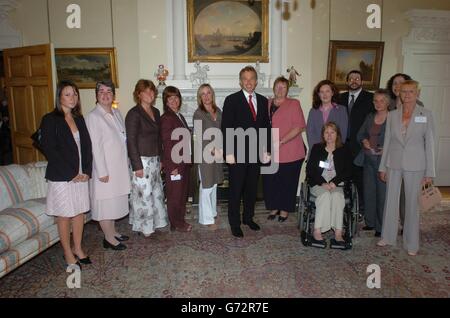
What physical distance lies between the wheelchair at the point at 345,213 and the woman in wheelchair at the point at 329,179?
5cm

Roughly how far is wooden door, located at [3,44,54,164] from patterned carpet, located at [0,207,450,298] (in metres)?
1.80

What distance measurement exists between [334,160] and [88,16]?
3763 mm

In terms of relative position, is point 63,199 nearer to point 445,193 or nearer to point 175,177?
point 175,177

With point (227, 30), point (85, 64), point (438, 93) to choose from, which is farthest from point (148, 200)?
point (438, 93)

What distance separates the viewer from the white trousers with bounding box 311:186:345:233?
3359 mm

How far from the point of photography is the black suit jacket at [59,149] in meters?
2.75

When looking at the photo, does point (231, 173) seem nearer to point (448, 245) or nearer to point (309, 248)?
point (309, 248)

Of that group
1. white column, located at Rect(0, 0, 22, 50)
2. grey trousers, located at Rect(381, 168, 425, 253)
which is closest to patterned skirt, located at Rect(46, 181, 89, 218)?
grey trousers, located at Rect(381, 168, 425, 253)

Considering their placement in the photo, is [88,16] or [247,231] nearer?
[247,231]

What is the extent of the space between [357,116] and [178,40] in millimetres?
2537

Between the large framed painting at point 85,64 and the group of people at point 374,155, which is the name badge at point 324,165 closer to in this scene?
the group of people at point 374,155

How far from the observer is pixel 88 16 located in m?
4.86

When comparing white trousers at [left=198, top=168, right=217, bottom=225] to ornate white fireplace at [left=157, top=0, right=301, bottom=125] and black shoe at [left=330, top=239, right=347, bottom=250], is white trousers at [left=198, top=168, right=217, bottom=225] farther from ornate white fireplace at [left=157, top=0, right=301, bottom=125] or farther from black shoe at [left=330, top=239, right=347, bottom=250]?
ornate white fireplace at [left=157, top=0, right=301, bottom=125]
